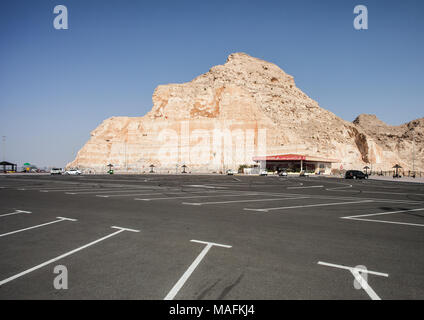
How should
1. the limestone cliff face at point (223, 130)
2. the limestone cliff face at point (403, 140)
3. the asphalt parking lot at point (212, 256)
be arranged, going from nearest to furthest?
the asphalt parking lot at point (212, 256), the limestone cliff face at point (223, 130), the limestone cliff face at point (403, 140)

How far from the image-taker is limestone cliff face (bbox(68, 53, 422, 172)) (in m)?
85.3

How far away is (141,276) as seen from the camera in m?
3.86

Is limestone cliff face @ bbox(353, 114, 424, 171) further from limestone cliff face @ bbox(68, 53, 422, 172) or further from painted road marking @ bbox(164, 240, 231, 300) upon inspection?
painted road marking @ bbox(164, 240, 231, 300)

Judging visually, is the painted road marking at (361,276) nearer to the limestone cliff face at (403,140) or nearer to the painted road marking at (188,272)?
the painted road marking at (188,272)

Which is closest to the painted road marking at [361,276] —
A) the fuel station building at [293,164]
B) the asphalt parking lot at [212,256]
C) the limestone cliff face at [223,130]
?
the asphalt parking lot at [212,256]

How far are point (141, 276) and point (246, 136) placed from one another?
84901mm

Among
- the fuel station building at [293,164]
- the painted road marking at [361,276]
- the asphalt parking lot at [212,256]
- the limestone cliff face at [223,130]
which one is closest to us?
the painted road marking at [361,276]

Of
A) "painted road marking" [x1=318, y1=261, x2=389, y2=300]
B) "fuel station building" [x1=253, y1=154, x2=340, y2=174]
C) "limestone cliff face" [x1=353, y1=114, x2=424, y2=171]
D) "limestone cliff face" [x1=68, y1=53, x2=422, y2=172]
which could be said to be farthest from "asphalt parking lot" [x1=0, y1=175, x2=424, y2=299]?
"limestone cliff face" [x1=353, y1=114, x2=424, y2=171]

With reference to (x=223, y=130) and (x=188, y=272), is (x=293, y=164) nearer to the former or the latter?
(x=223, y=130)

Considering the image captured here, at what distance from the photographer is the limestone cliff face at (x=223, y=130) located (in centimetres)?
8531

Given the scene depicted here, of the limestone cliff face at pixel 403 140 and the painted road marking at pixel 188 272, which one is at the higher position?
the limestone cliff face at pixel 403 140

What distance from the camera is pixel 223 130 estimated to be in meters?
87.9
